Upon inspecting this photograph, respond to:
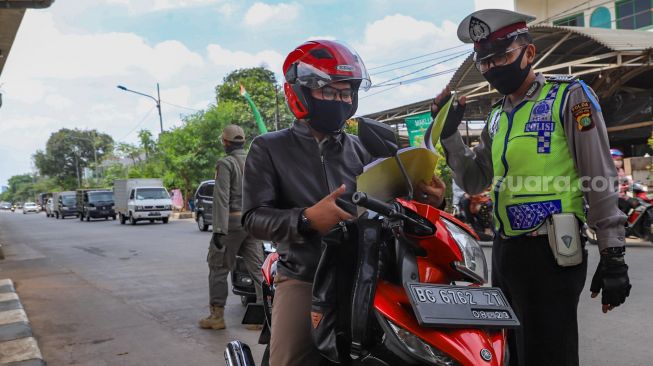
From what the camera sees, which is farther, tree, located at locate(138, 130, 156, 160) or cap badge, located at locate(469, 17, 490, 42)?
tree, located at locate(138, 130, 156, 160)

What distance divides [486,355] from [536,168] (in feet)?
3.02

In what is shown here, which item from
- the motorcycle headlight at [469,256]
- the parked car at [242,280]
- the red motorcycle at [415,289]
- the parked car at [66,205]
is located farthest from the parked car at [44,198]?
the motorcycle headlight at [469,256]

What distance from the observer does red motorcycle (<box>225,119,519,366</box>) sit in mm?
1675

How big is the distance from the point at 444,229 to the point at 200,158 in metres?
32.4

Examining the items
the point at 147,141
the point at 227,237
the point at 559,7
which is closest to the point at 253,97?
the point at 147,141

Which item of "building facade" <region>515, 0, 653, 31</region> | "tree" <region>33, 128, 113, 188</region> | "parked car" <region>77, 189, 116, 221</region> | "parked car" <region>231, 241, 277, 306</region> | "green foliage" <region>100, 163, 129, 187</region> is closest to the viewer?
"parked car" <region>231, 241, 277, 306</region>

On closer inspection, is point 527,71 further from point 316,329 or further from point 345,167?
point 316,329

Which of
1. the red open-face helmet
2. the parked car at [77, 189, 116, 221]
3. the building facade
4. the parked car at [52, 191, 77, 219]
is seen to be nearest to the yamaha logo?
the red open-face helmet

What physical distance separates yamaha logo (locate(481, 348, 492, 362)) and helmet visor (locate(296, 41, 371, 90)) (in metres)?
1.09

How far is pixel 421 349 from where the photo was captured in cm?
168

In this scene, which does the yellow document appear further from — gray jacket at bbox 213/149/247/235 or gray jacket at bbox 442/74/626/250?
gray jacket at bbox 213/149/247/235

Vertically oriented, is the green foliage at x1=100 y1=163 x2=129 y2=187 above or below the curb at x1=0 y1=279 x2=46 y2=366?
above

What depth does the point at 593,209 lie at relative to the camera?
2.25m

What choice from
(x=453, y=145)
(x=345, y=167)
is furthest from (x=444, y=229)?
(x=453, y=145)
